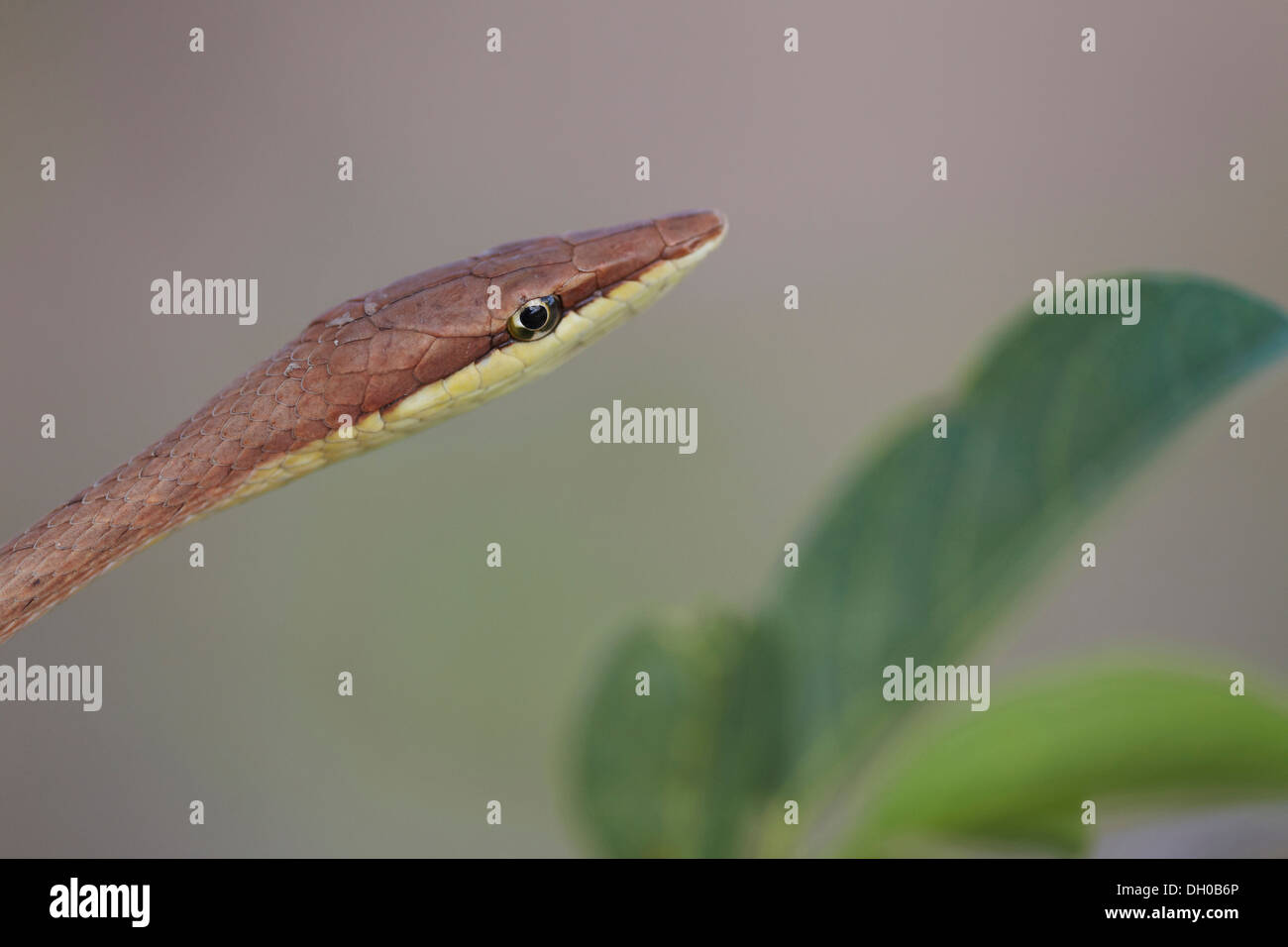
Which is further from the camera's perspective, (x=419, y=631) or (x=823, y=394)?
(x=823, y=394)

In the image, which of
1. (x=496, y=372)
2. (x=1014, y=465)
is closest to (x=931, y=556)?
(x=1014, y=465)

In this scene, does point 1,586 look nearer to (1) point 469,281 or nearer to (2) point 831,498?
(1) point 469,281

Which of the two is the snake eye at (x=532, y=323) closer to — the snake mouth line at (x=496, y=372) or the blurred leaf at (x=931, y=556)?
the snake mouth line at (x=496, y=372)

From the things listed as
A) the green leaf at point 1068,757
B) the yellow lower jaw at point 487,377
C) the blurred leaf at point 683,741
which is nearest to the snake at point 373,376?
the yellow lower jaw at point 487,377

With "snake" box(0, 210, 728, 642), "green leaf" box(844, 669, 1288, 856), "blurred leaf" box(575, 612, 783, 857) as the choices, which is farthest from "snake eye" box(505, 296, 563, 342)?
"green leaf" box(844, 669, 1288, 856)

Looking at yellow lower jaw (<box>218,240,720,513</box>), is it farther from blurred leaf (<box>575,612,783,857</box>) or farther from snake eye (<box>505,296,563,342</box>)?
blurred leaf (<box>575,612,783,857</box>)

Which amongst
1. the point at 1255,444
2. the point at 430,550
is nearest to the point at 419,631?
the point at 430,550
